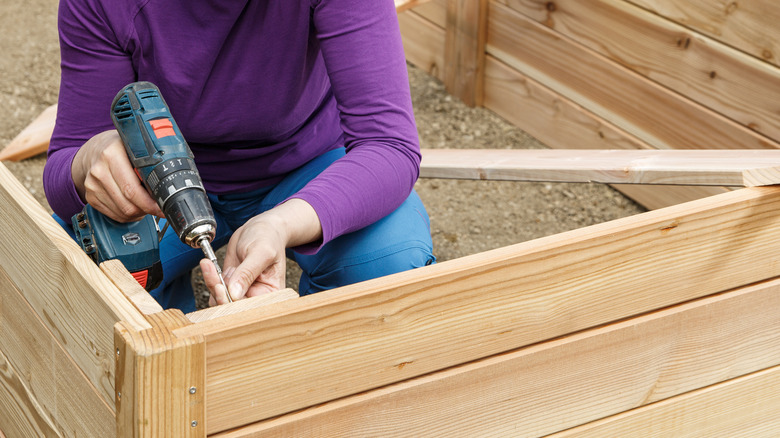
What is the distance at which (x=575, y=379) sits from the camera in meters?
1.28

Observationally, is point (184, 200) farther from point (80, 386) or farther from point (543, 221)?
point (543, 221)

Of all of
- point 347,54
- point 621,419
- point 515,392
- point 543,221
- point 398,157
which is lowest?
point 543,221

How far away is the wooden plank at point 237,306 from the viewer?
104 cm

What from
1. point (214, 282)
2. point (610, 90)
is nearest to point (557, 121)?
point (610, 90)

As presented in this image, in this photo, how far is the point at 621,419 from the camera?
1.36 metres

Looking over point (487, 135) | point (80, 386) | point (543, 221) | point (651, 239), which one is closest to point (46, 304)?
point (80, 386)

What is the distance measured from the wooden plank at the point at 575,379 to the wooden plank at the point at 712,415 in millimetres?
16

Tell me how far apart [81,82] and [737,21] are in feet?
5.92

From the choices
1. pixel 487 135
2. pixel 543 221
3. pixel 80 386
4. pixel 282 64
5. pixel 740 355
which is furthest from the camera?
pixel 487 135

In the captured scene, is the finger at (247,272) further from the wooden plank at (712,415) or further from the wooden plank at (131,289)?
the wooden plank at (712,415)

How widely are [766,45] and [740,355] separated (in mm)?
1208

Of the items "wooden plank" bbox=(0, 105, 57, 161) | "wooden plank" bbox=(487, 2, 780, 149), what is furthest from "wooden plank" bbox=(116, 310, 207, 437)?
"wooden plank" bbox=(0, 105, 57, 161)

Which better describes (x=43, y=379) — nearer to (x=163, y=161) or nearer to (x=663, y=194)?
(x=163, y=161)

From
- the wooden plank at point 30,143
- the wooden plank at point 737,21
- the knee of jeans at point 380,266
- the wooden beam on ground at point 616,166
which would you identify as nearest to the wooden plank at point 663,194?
the wooden plank at point 737,21
